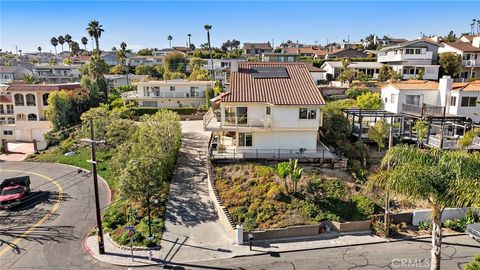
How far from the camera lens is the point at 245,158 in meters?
29.8

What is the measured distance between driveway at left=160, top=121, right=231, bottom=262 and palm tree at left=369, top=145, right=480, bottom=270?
1099 centimetres

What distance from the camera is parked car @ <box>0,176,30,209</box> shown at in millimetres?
27875

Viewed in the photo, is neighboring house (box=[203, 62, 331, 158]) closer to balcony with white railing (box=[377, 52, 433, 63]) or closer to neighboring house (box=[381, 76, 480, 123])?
neighboring house (box=[381, 76, 480, 123])

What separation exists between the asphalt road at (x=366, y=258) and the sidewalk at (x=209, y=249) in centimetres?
48

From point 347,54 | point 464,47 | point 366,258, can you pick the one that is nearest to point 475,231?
point 366,258

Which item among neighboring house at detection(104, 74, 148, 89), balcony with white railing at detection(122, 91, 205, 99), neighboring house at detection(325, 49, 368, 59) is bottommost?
balcony with white railing at detection(122, 91, 205, 99)

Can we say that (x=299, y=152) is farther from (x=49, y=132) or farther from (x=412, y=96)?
(x=49, y=132)

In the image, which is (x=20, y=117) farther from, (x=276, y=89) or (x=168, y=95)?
(x=276, y=89)

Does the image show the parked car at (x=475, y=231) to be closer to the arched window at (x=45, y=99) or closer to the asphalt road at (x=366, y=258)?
the asphalt road at (x=366, y=258)

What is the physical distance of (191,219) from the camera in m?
23.9

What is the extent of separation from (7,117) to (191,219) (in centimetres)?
4848

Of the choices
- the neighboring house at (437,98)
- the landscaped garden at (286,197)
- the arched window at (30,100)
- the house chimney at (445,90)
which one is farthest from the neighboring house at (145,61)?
the landscaped garden at (286,197)

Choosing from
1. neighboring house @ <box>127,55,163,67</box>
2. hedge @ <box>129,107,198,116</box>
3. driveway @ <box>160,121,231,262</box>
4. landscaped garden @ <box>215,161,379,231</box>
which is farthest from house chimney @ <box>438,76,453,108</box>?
neighboring house @ <box>127,55,163,67</box>

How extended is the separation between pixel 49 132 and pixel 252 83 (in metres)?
35.0
